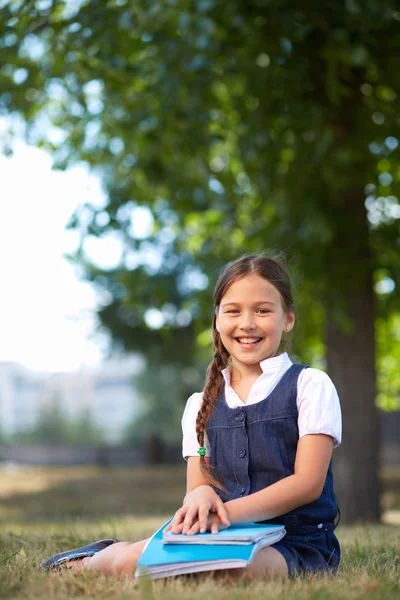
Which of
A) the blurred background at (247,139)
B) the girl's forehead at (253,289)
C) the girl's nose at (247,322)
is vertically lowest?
the girl's nose at (247,322)

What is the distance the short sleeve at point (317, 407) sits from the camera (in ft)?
9.31

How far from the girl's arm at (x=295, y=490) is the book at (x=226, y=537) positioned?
8cm

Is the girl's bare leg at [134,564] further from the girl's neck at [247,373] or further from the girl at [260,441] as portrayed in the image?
the girl's neck at [247,373]

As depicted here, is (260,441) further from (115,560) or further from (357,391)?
(357,391)

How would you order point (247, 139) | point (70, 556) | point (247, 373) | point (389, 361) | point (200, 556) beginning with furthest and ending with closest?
1. point (389, 361)
2. point (247, 139)
3. point (247, 373)
4. point (70, 556)
5. point (200, 556)

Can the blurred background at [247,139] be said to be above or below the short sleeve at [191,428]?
above

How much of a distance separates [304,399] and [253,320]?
37 centimetres

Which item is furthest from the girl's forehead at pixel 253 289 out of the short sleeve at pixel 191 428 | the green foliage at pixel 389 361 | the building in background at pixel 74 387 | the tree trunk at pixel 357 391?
the building in background at pixel 74 387

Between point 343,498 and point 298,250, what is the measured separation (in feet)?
8.46

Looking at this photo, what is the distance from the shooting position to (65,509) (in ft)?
42.5

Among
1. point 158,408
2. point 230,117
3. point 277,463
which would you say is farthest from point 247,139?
point 158,408

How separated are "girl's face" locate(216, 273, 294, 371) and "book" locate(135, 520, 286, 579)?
72 centimetres

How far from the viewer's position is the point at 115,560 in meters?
2.84

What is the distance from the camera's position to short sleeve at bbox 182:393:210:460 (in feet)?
10.2
